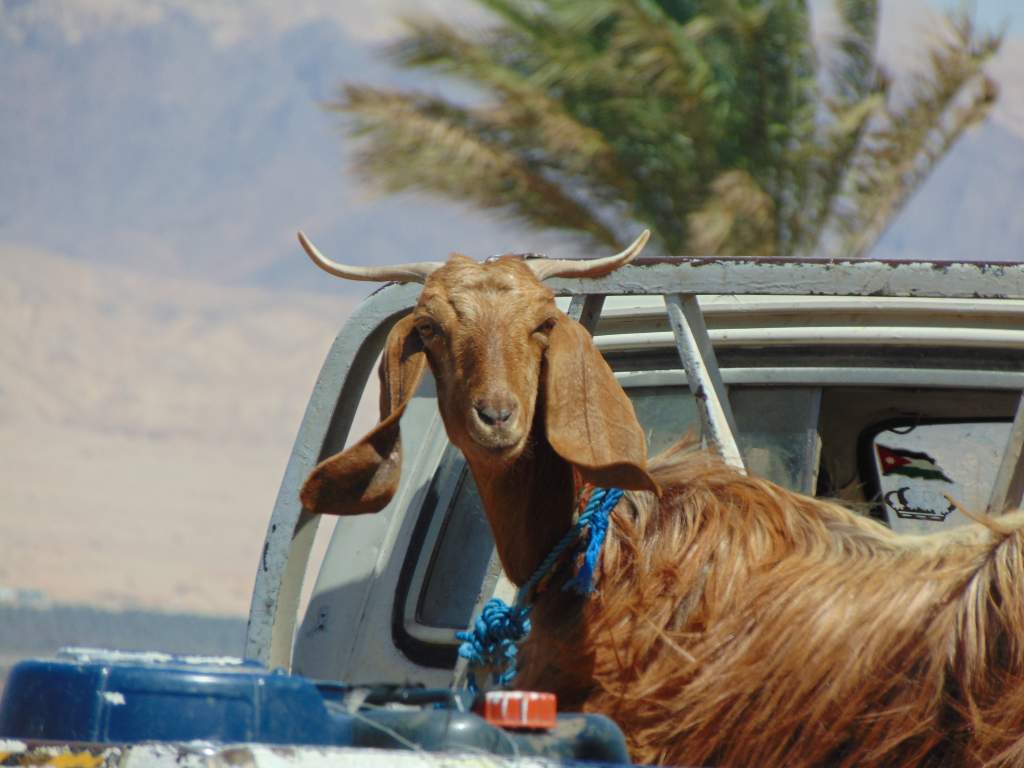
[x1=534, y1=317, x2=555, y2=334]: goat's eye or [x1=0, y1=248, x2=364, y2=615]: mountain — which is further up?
[x1=0, y1=248, x2=364, y2=615]: mountain

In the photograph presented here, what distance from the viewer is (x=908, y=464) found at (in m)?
4.55

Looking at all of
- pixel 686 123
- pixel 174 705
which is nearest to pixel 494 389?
pixel 174 705

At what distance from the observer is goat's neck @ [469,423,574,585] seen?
3.29 meters

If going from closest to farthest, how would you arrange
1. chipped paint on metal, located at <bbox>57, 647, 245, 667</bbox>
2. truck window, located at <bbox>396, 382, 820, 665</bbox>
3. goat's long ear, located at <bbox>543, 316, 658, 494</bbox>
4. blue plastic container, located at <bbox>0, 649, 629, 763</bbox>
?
blue plastic container, located at <bbox>0, 649, 629, 763</bbox>, chipped paint on metal, located at <bbox>57, 647, 245, 667</bbox>, goat's long ear, located at <bbox>543, 316, 658, 494</bbox>, truck window, located at <bbox>396, 382, 820, 665</bbox>

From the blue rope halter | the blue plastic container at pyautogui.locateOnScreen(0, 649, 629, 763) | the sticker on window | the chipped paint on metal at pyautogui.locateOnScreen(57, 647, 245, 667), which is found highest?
the sticker on window

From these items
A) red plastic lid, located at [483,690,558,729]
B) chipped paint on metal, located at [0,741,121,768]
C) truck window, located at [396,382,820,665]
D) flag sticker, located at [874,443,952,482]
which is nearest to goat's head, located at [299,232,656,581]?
truck window, located at [396,382,820,665]

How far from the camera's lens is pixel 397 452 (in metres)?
3.15

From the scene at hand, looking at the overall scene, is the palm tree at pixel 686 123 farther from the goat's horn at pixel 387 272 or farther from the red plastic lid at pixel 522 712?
the red plastic lid at pixel 522 712

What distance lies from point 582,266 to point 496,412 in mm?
551

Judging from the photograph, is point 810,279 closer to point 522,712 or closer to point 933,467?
point 933,467

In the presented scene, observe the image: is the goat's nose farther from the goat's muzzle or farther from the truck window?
the truck window

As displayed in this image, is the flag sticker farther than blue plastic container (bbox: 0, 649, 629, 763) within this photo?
Yes

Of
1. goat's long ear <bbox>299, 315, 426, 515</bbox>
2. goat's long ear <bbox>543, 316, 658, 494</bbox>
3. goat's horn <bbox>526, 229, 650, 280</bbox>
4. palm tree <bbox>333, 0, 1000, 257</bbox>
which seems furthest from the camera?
palm tree <bbox>333, 0, 1000, 257</bbox>

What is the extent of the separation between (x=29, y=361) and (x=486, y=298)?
6428 centimetres
